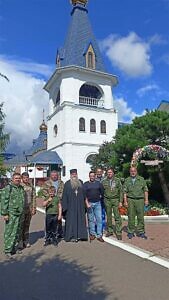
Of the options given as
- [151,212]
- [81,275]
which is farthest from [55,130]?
[81,275]

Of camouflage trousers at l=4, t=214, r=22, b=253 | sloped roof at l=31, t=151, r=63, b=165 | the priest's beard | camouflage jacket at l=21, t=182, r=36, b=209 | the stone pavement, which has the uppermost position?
sloped roof at l=31, t=151, r=63, b=165

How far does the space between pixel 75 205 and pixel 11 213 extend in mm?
1771

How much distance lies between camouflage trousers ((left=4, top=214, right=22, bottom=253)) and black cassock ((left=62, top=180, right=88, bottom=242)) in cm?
139

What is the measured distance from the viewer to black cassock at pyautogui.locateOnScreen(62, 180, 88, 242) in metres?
7.91

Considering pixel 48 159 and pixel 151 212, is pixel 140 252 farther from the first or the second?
pixel 48 159

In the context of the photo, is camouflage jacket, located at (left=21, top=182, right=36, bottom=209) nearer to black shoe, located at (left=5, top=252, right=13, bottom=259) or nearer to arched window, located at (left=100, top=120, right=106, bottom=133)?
black shoe, located at (left=5, top=252, right=13, bottom=259)

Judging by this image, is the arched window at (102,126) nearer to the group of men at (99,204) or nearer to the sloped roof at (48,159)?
the sloped roof at (48,159)

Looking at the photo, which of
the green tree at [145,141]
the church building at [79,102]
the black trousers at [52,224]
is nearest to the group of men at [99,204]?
the black trousers at [52,224]

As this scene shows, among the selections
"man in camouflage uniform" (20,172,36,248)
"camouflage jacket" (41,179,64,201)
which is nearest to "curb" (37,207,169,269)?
"camouflage jacket" (41,179,64,201)

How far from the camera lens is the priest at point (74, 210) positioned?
791 cm

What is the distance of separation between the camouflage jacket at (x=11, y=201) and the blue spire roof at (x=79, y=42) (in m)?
28.3

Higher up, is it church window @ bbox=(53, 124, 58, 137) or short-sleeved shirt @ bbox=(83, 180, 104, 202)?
church window @ bbox=(53, 124, 58, 137)

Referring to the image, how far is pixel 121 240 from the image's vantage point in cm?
791

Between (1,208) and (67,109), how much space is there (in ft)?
82.2
